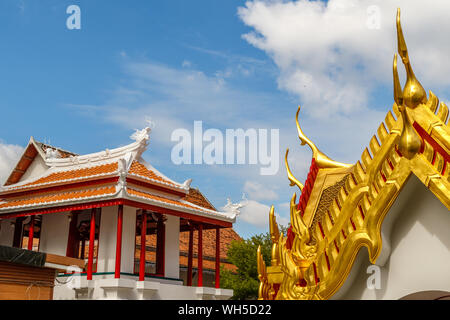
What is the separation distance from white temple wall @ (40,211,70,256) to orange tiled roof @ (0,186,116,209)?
742mm

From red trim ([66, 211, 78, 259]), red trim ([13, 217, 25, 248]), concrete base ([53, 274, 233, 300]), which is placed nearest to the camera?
concrete base ([53, 274, 233, 300])

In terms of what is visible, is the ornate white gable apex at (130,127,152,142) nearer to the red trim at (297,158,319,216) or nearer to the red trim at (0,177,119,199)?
the red trim at (0,177,119,199)

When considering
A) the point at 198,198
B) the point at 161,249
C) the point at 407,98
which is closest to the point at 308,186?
the point at 407,98

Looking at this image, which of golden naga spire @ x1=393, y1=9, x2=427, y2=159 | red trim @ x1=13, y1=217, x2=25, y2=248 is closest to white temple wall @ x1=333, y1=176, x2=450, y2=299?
golden naga spire @ x1=393, y1=9, x2=427, y2=159

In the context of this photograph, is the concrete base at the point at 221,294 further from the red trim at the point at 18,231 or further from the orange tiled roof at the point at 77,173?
the red trim at the point at 18,231

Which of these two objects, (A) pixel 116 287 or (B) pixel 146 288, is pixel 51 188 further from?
(B) pixel 146 288

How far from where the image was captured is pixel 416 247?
163 inches

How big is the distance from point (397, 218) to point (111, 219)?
39.9ft

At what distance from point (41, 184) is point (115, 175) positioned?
11.1 ft

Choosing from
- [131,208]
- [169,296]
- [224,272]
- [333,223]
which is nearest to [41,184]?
[131,208]

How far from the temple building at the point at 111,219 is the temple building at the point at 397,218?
9757 mm

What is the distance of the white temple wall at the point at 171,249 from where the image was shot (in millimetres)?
16328

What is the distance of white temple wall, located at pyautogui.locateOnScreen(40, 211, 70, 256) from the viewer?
642 inches

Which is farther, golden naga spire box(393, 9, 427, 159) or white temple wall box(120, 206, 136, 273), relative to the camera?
white temple wall box(120, 206, 136, 273)
